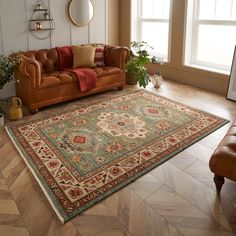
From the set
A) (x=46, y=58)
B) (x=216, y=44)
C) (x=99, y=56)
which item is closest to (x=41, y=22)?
(x=46, y=58)

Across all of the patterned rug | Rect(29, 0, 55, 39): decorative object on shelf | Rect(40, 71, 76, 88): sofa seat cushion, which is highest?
Rect(29, 0, 55, 39): decorative object on shelf

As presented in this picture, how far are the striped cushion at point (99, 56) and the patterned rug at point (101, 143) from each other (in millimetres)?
856

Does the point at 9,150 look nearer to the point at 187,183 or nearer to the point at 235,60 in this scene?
the point at 187,183

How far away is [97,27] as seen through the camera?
5426 mm

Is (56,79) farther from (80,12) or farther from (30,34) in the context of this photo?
(80,12)

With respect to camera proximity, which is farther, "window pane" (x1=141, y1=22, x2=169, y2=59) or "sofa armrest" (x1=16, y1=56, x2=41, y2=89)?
"window pane" (x1=141, y1=22, x2=169, y2=59)

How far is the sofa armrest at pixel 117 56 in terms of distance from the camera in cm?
465

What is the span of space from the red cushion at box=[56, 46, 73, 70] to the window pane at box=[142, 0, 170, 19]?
2.15 metres

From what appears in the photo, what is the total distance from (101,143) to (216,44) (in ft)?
9.97

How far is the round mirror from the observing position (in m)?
4.92

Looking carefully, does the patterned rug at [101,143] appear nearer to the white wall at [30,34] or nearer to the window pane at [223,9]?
the white wall at [30,34]

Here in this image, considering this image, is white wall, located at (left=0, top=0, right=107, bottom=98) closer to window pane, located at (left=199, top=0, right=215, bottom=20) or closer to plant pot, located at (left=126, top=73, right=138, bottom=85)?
plant pot, located at (left=126, top=73, right=138, bottom=85)

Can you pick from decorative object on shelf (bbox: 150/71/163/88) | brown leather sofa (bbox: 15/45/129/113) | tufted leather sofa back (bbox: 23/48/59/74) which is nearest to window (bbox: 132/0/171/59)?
decorative object on shelf (bbox: 150/71/163/88)

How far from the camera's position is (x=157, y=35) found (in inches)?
229
